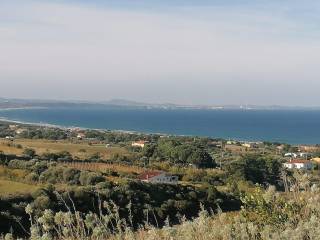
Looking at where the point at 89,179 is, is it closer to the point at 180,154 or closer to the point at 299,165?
the point at 299,165

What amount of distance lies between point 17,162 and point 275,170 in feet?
81.7

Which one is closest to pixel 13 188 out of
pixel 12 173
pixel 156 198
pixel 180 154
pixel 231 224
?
pixel 12 173

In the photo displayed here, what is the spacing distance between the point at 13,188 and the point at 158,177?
600 inches

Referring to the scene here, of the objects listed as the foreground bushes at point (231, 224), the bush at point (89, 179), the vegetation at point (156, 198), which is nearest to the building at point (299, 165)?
the vegetation at point (156, 198)

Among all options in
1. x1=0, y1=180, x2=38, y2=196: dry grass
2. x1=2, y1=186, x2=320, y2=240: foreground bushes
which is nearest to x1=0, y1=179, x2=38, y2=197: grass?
x1=0, y1=180, x2=38, y2=196: dry grass

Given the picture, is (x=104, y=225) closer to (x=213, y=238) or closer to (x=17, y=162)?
(x=213, y=238)

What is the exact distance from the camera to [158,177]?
45594mm

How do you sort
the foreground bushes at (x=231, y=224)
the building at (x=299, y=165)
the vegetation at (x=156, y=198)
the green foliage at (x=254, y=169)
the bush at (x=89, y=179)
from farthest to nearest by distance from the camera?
the green foliage at (x=254, y=169) < the bush at (x=89, y=179) < the building at (x=299, y=165) < the vegetation at (x=156, y=198) < the foreground bushes at (x=231, y=224)

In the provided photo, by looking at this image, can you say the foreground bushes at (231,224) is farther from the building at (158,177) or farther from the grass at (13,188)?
the building at (158,177)

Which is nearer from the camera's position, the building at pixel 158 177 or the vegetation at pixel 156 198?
the vegetation at pixel 156 198

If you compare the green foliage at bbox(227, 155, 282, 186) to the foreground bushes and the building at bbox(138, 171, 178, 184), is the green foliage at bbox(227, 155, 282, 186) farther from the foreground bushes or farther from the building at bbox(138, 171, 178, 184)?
the foreground bushes

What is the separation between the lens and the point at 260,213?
20.6 ft

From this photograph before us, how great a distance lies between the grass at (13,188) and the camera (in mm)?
31109

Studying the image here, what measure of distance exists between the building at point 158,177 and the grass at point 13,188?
11.5 meters
